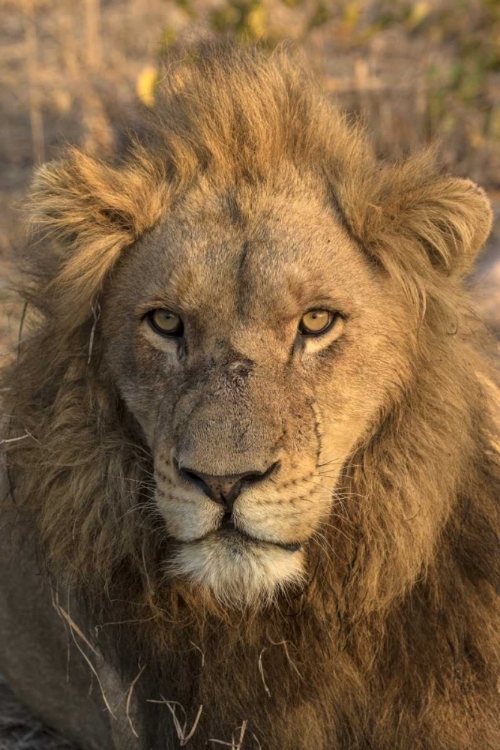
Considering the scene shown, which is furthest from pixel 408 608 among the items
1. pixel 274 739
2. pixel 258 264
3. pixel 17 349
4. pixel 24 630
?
pixel 24 630

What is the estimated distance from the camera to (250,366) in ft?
10.1

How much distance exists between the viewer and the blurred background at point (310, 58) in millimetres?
9133

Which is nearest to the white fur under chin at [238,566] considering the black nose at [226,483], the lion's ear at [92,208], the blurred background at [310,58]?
the black nose at [226,483]

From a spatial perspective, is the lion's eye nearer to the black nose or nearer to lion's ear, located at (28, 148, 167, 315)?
lion's ear, located at (28, 148, 167, 315)

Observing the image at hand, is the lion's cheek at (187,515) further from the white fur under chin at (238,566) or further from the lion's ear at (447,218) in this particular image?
the lion's ear at (447,218)

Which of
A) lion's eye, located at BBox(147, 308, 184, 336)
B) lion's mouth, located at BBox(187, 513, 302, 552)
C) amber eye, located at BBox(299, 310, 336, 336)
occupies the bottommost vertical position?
lion's mouth, located at BBox(187, 513, 302, 552)

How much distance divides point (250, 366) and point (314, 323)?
240mm

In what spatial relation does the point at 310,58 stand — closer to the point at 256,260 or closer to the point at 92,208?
the point at 92,208

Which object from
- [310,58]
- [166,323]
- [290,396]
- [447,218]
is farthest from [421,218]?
[310,58]

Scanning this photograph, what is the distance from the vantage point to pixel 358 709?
11.3 ft

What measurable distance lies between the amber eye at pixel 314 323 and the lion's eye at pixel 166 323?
1.10ft

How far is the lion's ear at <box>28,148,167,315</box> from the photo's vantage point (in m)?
3.38

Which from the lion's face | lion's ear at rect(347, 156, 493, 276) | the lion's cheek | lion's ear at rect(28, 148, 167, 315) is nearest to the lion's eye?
the lion's face

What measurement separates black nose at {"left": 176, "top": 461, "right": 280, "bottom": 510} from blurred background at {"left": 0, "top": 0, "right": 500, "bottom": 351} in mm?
4579
